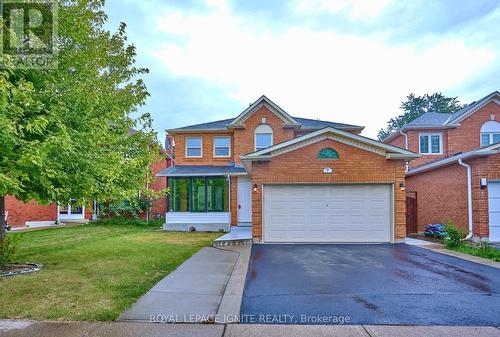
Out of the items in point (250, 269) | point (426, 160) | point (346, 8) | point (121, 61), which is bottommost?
point (250, 269)

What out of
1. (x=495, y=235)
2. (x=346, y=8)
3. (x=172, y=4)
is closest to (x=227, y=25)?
(x=172, y=4)

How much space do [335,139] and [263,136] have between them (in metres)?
6.85

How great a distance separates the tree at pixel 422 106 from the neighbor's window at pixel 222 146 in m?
39.1

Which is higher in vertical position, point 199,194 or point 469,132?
point 469,132

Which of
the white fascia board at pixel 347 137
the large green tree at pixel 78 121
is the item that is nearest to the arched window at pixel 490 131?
the white fascia board at pixel 347 137

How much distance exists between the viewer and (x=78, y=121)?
6969 mm

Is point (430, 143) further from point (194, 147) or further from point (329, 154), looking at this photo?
point (194, 147)

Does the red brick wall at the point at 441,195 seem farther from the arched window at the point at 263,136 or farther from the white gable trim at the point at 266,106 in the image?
the arched window at the point at 263,136

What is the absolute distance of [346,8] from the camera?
12.7 m

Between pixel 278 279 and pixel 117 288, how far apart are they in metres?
3.24

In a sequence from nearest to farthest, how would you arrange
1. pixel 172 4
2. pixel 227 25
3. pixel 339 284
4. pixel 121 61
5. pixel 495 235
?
pixel 339 284 < pixel 121 61 < pixel 495 235 < pixel 172 4 < pixel 227 25

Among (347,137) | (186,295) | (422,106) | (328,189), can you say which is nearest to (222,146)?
(328,189)

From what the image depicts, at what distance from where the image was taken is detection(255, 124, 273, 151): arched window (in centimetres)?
1856

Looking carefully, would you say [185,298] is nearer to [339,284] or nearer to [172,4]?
[339,284]
